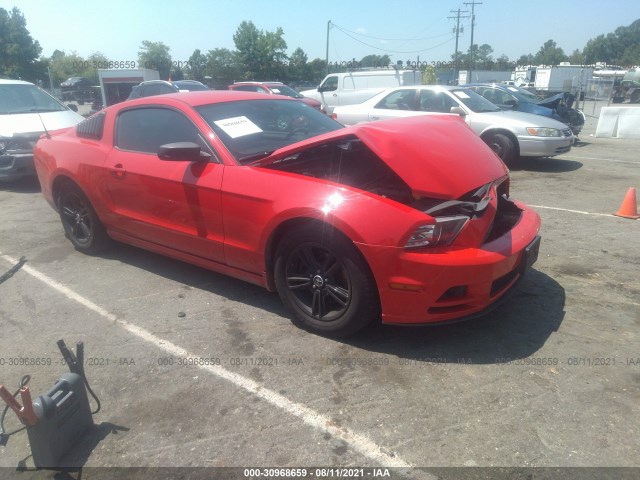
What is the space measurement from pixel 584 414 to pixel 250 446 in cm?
168

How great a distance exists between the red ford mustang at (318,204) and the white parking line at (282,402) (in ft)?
2.12

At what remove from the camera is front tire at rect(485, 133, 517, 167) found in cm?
907

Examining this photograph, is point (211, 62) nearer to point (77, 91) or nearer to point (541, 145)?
point (77, 91)

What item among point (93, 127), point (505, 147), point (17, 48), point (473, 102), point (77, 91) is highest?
point (17, 48)

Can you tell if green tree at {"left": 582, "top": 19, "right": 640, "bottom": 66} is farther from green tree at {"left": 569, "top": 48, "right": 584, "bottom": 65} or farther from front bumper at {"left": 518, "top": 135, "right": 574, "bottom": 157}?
front bumper at {"left": 518, "top": 135, "right": 574, "bottom": 157}

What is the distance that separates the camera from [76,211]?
488 centimetres

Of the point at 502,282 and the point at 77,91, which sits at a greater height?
the point at 502,282

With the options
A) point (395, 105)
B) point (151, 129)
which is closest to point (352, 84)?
point (395, 105)

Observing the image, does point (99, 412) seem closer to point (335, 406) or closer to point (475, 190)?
point (335, 406)

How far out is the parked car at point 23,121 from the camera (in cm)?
754

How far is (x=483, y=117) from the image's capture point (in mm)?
9297

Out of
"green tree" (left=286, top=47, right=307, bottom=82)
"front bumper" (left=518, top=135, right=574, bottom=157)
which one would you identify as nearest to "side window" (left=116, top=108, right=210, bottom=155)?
"front bumper" (left=518, top=135, right=574, bottom=157)

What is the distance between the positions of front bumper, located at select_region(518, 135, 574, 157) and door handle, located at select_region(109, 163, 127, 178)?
24.1 feet

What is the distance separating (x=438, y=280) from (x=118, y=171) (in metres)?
2.89
